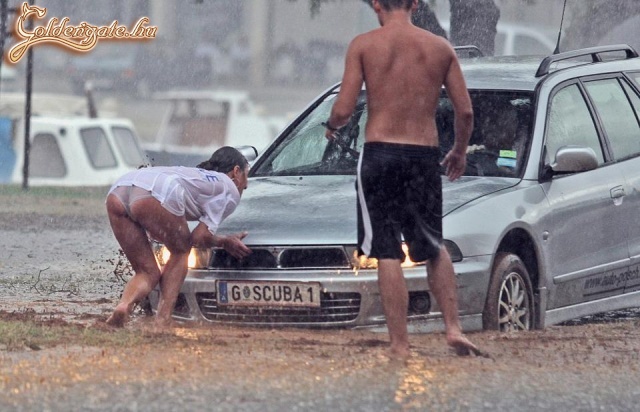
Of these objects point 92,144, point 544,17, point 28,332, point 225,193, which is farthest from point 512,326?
point 544,17

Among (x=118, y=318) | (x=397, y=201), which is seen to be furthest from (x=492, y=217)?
(x=118, y=318)

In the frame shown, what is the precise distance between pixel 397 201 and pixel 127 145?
1752 centimetres

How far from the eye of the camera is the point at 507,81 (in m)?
8.93

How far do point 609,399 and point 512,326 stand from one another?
1689 mm

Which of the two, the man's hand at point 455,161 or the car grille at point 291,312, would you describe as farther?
the car grille at point 291,312

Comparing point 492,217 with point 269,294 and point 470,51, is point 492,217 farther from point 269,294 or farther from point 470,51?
point 470,51

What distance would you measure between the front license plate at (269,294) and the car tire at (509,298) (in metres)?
0.85

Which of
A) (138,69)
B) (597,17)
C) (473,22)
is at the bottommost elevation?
(138,69)

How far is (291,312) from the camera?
25.1 feet

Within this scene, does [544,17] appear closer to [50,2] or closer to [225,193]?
[50,2]

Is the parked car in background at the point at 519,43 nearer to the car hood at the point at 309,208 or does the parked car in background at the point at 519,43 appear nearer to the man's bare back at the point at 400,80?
the car hood at the point at 309,208

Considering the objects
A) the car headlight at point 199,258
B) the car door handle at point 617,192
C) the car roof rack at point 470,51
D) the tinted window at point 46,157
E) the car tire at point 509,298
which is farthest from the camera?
the tinted window at point 46,157

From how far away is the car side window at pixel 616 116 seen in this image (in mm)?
9250

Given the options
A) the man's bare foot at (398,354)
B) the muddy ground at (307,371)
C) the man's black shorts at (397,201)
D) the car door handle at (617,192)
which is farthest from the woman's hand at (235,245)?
the car door handle at (617,192)
